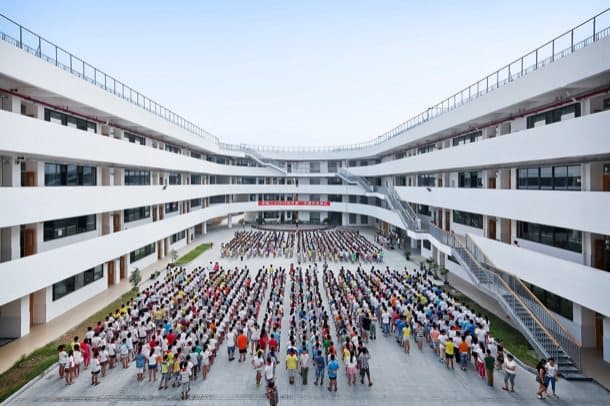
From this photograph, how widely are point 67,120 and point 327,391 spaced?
19.5 meters

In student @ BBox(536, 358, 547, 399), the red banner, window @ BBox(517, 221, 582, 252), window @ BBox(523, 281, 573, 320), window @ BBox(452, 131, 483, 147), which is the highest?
window @ BBox(452, 131, 483, 147)

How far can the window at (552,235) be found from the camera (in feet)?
50.2

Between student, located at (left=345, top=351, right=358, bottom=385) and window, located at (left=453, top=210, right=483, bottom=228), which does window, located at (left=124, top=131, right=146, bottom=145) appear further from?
window, located at (left=453, top=210, right=483, bottom=228)

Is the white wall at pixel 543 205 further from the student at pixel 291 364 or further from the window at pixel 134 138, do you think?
the window at pixel 134 138

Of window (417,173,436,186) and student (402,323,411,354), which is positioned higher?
window (417,173,436,186)

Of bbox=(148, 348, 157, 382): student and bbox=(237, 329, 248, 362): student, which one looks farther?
bbox=(237, 329, 248, 362): student

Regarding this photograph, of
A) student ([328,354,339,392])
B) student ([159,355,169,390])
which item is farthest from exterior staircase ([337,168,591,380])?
student ([159,355,169,390])

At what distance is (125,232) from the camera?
76.4 feet

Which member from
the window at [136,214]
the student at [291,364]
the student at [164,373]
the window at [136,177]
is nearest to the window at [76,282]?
the window at [136,214]

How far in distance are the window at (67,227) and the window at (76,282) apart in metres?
2.54

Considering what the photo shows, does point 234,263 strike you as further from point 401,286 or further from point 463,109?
point 463,109

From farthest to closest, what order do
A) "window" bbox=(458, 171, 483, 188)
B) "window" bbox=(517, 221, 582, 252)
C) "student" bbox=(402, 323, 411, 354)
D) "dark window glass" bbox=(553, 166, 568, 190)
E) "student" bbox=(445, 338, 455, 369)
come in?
"window" bbox=(458, 171, 483, 188) → "dark window glass" bbox=(553, 166, 568, 190) → "window" bbox=(517, 221, 582, 252) → "student" bbox=(402, 323, 411, 354) → "student" bbox=(445, 338, 455, 369)

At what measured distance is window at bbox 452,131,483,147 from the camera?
23.6 metres

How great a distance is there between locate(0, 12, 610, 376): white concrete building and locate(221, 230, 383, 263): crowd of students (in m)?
5.22
